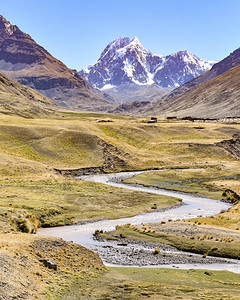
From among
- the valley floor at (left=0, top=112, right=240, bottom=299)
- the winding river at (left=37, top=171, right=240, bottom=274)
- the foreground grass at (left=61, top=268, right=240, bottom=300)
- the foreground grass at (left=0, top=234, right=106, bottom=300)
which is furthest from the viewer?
the winding river at (left=37, top=171, right=240, bottom=274)

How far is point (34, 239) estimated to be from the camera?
1292 inches

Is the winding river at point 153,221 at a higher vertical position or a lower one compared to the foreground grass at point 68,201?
lower

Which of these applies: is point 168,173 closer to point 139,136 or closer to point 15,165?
point 15,165

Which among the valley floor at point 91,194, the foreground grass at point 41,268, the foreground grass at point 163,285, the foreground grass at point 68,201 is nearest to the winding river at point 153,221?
the valley floor at point 91,194

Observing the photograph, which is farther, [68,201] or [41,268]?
[68,201]

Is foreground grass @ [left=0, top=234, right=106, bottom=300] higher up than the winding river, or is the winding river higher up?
foreground grass @ [left=0, top=234, right=106, bottom=300]

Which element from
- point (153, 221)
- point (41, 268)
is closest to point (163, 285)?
point (41, 268)

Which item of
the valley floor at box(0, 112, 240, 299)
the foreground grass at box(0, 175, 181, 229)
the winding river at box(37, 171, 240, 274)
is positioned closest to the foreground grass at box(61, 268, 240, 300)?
the valley floor at box(0, 112, 240, 299)

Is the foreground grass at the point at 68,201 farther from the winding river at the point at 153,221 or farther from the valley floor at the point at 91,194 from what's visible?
the winding river at the point at 153,221

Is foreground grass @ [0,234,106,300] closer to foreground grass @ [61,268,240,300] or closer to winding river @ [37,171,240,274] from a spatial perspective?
foreground grass @ [61,268,240,300]

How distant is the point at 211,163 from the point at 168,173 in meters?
26.9

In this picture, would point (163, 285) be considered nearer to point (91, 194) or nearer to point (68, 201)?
point (68, 201)

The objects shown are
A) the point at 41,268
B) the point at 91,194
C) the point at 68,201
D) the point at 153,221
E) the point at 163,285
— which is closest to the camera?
the point at 163,285

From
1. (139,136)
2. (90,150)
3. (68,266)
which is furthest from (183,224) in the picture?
(139,136)
